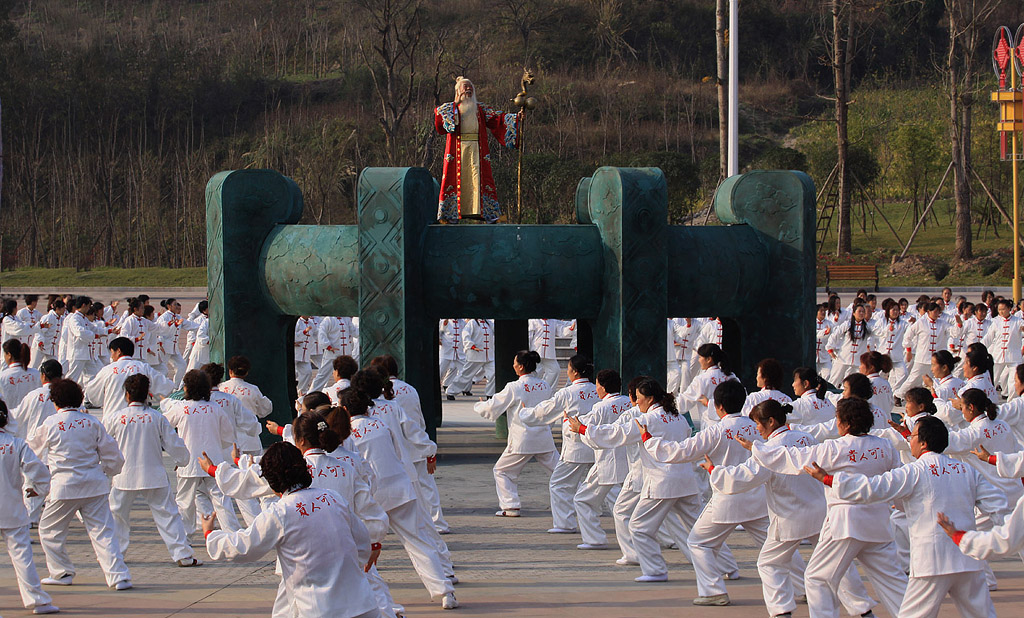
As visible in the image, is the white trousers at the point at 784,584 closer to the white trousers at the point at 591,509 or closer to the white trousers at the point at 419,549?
the white trousers at the point at 419,549

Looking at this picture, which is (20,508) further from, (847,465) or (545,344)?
(545,344)

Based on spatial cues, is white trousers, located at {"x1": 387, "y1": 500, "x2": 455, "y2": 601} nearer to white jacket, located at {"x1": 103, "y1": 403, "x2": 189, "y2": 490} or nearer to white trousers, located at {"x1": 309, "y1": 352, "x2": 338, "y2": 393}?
white jacket, located at {"x1": 103, "y1": 403, "x2": 189, "y2": 490}

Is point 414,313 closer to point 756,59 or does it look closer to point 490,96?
point 490,96

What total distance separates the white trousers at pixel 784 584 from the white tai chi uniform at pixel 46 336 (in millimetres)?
14310

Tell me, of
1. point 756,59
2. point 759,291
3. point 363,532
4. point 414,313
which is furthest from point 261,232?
point 756,59

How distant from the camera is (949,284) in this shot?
33.5 m

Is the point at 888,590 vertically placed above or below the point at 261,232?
below

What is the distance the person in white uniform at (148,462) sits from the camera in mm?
8773

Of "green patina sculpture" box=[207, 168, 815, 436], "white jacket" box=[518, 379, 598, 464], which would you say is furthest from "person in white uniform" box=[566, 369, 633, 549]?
"green patina sculpture" box=[207, 168, 815, 436]

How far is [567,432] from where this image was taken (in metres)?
9.28

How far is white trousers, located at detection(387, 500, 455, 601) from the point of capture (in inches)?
297

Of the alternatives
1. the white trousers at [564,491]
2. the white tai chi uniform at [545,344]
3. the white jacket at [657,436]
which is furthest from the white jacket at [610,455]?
the white tai chi uniform at [545,344]

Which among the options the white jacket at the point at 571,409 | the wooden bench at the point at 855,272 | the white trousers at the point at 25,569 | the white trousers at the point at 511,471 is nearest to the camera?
the white trousers at the point at 25,569

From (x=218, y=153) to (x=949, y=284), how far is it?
31.1m
